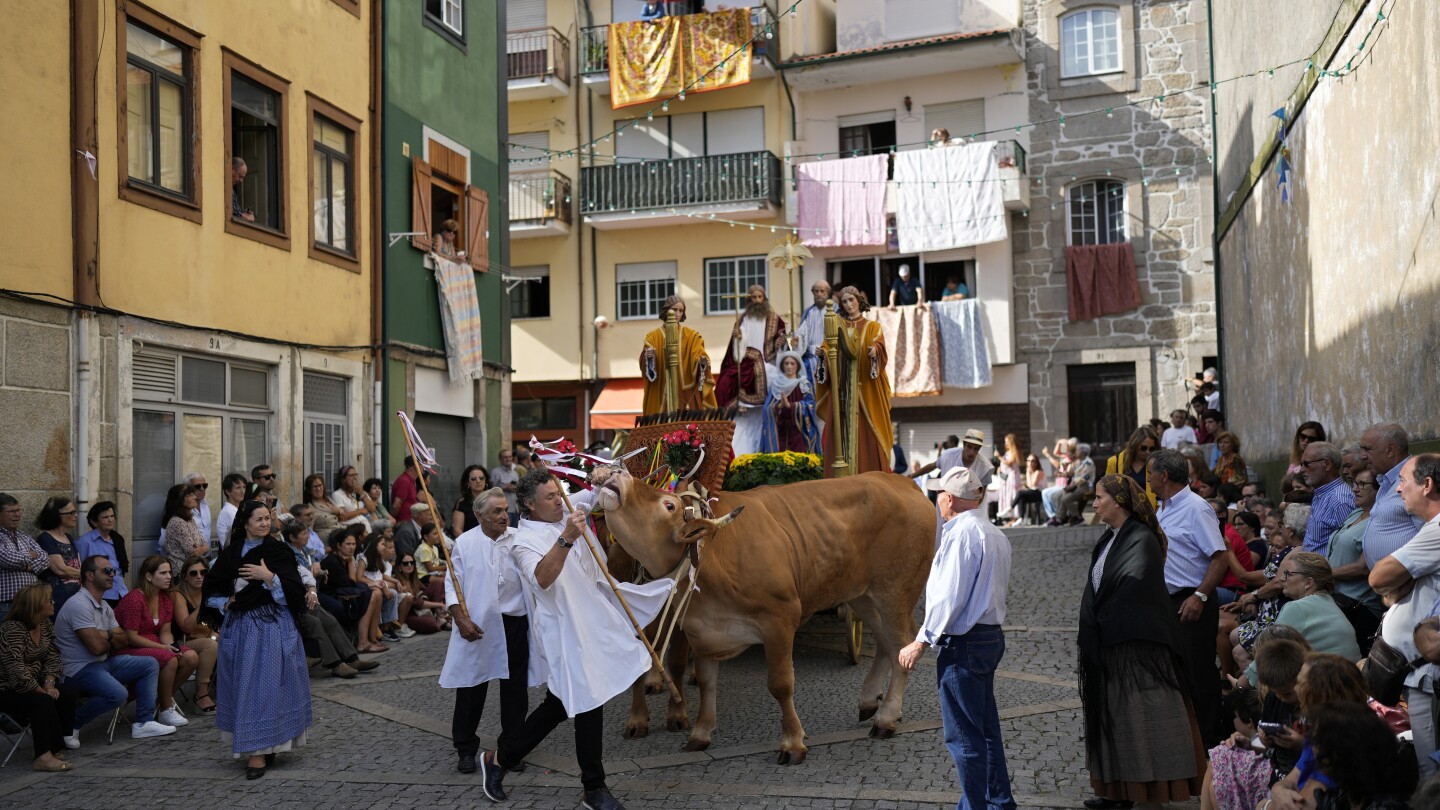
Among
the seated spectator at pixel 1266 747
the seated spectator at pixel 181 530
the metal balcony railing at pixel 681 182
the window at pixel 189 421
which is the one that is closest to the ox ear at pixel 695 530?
the seated spectator at pixel 1266 747

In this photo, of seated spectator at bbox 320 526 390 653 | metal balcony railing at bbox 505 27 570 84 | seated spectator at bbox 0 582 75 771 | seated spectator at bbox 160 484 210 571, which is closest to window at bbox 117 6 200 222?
seated spectator at bbox 160 484 210 571

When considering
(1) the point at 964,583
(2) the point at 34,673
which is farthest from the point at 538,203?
(1) the point at 964,583

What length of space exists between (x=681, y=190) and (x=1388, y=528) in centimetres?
2370

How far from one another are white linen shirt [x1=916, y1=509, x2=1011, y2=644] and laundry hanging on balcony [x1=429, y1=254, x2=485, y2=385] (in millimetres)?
13786

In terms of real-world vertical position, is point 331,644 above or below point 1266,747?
below

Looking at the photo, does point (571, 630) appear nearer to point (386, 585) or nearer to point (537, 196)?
point (386, 585)

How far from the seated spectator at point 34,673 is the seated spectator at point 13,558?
2.15ft

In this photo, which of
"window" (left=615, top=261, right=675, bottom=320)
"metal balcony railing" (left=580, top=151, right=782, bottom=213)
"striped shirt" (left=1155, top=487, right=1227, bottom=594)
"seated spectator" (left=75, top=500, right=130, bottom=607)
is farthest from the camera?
"window" (left=615, top=261, right=675, bottom=320)

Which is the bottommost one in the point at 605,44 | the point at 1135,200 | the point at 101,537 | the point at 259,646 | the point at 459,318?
the point at 259,646

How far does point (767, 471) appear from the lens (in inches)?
426

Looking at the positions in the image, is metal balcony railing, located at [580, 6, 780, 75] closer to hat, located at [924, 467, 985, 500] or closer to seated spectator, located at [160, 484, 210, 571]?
seated spectator, located at [160, 484, 210, 571]

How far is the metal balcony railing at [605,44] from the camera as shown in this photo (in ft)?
93.2

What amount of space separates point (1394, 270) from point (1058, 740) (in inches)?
184

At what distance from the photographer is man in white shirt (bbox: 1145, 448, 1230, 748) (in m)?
7.09
